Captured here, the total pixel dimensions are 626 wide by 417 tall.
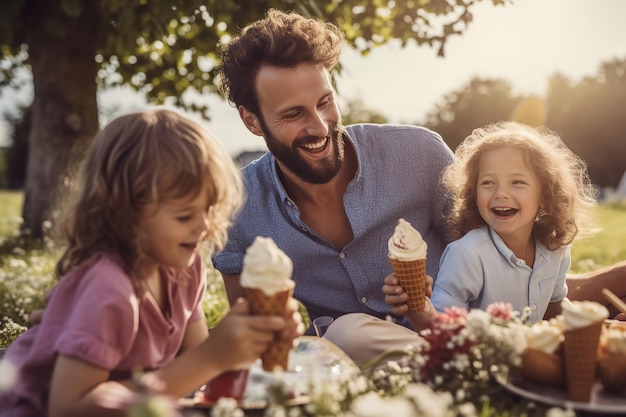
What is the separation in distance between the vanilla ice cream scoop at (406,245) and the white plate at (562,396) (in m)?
0.85

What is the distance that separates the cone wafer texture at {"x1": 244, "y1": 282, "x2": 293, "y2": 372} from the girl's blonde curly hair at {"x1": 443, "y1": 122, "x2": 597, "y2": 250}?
6.72 feet

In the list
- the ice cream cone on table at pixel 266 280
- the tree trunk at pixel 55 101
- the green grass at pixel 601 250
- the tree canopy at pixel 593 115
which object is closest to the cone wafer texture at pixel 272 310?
the ice cream cone on table at pixel 266 280

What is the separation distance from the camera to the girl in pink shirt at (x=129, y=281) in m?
2.72

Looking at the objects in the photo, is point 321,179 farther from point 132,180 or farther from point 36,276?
point 36,276

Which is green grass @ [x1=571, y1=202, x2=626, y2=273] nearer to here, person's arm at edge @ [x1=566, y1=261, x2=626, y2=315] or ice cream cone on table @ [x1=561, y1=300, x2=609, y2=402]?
person's arm at edge @ [x1=566, y1=261, x2=626, y2=315]

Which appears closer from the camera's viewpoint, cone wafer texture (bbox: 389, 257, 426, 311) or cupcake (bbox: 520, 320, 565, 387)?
cupcake (bbox: 520, 320, 565, 387)

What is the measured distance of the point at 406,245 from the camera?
12.6 feet

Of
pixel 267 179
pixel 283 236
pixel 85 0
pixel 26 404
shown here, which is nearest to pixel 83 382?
pixel 26 404

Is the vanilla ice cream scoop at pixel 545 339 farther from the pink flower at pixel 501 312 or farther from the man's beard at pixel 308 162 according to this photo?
the man's beard at pixel 308 162

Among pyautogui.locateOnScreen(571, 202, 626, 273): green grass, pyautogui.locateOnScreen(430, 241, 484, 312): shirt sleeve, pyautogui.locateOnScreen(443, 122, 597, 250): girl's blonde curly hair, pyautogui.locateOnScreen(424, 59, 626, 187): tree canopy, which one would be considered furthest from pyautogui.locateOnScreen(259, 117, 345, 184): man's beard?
pyautogui.locateOnScreen(424, 59, 626, 187): tree canopy

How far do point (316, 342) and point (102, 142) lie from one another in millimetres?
1385

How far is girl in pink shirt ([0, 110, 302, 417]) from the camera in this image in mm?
2717

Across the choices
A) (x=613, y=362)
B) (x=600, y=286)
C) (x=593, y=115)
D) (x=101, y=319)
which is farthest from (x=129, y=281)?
(x=593, y=115)

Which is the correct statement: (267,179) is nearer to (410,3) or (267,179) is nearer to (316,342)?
(316,342)
